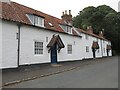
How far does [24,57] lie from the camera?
20.6m

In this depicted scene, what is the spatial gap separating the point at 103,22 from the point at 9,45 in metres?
52.0

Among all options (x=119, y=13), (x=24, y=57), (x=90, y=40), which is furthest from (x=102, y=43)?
(x=24, y=57)

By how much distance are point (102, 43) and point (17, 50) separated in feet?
133

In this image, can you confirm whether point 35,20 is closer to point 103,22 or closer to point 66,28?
point 66,28

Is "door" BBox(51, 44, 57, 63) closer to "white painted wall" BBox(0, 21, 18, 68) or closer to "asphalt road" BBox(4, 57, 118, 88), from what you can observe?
"white painted wall" BBox(0, 21, 18, 68)

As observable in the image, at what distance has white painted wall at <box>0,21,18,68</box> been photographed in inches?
710

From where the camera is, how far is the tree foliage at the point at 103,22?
67.2m

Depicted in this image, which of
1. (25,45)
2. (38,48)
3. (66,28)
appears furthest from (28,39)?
(66,28)

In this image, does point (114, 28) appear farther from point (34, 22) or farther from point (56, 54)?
point (34, 22)

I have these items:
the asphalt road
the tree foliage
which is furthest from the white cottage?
the tree foliage

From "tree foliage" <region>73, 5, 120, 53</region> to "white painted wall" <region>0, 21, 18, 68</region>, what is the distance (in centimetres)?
4889

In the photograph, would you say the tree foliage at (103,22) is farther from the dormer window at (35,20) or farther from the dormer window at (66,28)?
the dormer window at (35,20)

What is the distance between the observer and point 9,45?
61.0ft

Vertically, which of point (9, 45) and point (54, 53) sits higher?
point (9, 45)
